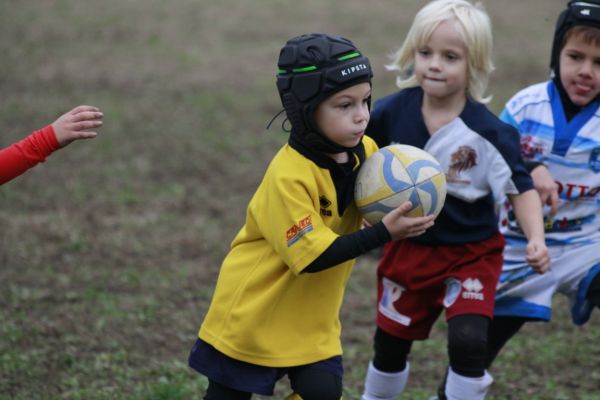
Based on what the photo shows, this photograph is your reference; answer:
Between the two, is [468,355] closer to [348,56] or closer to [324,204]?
[324,204]

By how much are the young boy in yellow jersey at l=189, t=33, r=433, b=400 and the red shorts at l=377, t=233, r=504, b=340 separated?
67 cm

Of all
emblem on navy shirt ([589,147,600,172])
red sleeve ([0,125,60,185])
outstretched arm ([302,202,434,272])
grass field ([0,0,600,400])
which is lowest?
grass field ([0,0,600,400])

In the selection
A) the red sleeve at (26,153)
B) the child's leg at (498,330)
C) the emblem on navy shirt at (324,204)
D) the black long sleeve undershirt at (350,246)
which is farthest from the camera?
the child's leg at (498,330)

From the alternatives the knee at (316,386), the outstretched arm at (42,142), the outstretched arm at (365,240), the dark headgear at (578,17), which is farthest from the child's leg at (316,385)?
the dark headgear at (578,17)

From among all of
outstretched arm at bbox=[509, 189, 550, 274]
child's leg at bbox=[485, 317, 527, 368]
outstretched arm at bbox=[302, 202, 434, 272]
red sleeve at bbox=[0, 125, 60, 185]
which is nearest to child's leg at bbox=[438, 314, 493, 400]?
outstretched arm at bbox=[509, 189, 550, 274]

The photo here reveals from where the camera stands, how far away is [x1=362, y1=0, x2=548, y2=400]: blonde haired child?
4.32 meters

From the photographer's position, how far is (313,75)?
11.6ft

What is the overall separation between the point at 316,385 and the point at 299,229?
0.63 m

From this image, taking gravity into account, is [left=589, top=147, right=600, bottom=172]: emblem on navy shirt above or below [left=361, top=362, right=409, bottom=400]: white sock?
above

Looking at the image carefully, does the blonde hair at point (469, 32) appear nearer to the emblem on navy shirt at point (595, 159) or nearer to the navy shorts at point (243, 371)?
the emblem on navy shirt at point (595, 159)

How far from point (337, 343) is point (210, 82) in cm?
1019

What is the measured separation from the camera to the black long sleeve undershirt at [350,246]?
3529mm

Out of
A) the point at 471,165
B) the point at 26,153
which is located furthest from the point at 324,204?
the point at 26,153

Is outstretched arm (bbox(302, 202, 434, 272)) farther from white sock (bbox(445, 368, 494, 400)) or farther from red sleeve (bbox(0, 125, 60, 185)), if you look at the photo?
red sleeve (bbox(0, 125, 60, 185))
